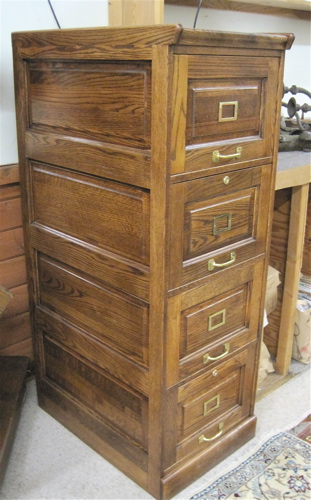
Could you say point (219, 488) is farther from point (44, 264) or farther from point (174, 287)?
point (44, 264)

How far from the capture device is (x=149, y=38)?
101 cm

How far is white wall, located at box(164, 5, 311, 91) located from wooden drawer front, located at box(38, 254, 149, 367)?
3.24 feet

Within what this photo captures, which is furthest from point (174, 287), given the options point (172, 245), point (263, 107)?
point (263, 107)

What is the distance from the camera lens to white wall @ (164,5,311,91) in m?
1.88

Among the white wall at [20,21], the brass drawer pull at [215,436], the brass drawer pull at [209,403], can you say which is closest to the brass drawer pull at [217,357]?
the brass drawer pull at [209,403]

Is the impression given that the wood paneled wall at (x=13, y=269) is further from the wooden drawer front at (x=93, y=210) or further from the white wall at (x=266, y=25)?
the white wall at (x=266, y=25)

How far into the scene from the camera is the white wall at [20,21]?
151 centimetres

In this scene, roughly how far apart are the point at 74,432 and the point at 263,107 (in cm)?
114

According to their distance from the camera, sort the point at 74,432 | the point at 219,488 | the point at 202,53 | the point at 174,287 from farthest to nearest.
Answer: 1. the point at 74,432
2. the point at 219,488
3. the point at 174,287
4. the point at 202,53

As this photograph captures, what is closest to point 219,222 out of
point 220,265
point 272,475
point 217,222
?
point 217,222

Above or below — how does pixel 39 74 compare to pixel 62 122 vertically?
above

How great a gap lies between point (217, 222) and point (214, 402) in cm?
55

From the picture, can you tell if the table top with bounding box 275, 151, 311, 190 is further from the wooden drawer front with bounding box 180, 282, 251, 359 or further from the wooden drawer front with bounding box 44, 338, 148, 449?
the wooden drawer front with bounding box 44, 338, 148, 449

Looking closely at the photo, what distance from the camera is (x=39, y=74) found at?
4.39ft
